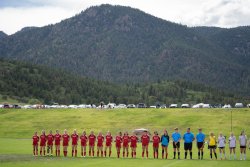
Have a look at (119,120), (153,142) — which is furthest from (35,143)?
(119,120)

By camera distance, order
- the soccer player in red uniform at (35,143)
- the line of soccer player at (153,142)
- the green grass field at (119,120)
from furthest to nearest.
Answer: the green grass field at (119,120) < the soccer player in red uniform at (35,143) < the line of soccer player at (153,142)

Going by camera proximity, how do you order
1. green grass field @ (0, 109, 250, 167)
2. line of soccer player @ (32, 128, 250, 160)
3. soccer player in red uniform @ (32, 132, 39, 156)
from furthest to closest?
green grass field @ (0, 109, 250, 167) → soccer player in red uniform @ (32, 132, 39, 156) → line of soccer player @ (32, 128, 250, 160)

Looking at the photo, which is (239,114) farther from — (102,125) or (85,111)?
(85,111)

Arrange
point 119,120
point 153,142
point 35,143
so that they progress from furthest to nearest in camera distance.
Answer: point 119,120 < point 35,143 < point 153,142

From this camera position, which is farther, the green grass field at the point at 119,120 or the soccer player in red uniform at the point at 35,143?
the green grass field at the point at 119,120

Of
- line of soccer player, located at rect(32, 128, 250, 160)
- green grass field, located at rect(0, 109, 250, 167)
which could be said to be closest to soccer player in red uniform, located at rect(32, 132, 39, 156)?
line of soccer player, located at rect(32, 128, 250, 160)

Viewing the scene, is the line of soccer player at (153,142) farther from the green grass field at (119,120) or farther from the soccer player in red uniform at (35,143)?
the green grass field at (119,120)

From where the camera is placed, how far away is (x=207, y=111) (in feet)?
336

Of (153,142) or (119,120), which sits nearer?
(153,142)

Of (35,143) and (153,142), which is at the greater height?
(153,142)

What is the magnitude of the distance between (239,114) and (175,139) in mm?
57962

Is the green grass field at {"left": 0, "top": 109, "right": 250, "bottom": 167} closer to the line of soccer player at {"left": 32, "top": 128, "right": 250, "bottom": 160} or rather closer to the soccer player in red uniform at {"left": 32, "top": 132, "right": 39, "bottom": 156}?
the soccer player in red uniform at {"left": 32, "top": 132, "right": 39, "bottom": 156}

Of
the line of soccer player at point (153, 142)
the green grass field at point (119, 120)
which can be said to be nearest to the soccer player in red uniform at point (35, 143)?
the line of soccer player at point (153, 142)

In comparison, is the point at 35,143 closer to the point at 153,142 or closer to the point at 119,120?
the point at 153,142
